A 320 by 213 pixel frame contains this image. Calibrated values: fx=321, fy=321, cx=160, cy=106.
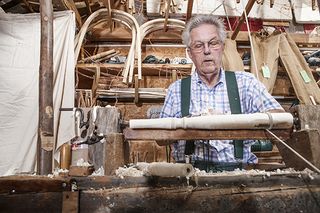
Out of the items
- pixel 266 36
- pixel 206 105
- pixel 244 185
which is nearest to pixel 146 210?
pixel 244 185

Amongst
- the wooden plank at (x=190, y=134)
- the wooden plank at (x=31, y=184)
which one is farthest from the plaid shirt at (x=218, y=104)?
the wooden plank at (x=31, y=184)

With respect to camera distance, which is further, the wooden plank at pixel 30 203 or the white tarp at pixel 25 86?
the white tarp at pixel 25 86

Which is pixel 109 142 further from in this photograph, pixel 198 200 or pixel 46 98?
pixel 46 98

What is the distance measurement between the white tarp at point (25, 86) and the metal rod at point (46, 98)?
943 millimetres

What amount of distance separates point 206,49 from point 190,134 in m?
1.18

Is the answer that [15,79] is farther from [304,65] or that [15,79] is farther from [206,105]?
[304,65]

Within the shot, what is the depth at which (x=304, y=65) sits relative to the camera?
3689 millimetres

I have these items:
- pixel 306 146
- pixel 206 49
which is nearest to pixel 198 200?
pixel 306 146

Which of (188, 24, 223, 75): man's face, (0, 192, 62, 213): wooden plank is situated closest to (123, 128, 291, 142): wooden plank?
(0, 192, 62, 213): wooden plank

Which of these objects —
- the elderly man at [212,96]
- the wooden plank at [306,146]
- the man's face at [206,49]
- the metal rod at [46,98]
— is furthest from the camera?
the man's face at [206,49]

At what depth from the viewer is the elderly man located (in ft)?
6.47

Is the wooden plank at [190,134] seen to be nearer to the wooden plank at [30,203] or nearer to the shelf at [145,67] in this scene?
the wooden plank at [30,203]

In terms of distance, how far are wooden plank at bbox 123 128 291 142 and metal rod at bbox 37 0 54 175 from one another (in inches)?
43.8

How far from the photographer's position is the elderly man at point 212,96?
1973mm
